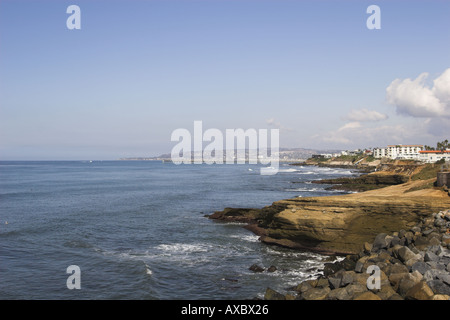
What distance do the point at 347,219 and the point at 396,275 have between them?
33.9 feet

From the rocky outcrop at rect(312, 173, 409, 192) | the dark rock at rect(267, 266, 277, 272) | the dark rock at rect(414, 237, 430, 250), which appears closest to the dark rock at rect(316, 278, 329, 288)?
the dark rock at rect(267, 266, 277, 272)

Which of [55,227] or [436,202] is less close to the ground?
[436,202]

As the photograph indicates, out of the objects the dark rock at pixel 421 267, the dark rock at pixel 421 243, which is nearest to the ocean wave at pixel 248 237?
the dark rock at pixel 421 243

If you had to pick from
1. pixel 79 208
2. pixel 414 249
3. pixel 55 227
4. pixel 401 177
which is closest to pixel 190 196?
pixel 79 208

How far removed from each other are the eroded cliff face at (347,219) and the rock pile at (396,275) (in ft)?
11.4

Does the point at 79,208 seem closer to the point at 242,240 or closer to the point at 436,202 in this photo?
the point at 242,240

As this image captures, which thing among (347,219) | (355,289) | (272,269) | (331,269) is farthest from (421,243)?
(272,269)

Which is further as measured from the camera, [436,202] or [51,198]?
[51,198]

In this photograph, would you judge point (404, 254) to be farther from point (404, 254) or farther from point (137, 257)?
point (137, 257)

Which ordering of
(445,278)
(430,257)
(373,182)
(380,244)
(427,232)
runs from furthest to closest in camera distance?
(373,182)
(380,244)
(427,232)
(430,257)
(445,278)

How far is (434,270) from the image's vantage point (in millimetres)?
15211

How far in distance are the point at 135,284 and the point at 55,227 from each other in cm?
1856

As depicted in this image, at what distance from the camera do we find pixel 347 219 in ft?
83.7

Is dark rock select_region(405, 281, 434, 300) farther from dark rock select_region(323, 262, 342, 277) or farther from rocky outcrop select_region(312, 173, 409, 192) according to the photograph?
rocky outcrop select_region(312, 173, 409, 192)
